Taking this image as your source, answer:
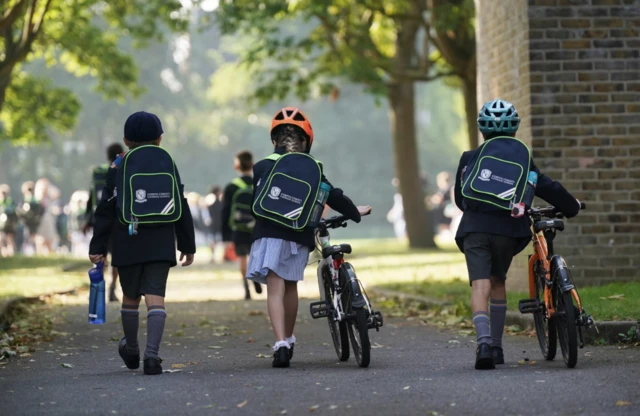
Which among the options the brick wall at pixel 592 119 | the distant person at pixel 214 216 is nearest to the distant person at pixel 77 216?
the distant person at pixel 214 216

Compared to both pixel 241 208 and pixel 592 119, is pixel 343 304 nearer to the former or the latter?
pixel 592 119

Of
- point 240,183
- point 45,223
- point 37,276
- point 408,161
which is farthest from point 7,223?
point 240,183

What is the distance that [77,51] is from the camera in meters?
29.0

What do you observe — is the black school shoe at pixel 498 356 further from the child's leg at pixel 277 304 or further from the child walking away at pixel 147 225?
the child walking away at pixel 147 225

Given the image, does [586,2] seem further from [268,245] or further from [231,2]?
[231,2]

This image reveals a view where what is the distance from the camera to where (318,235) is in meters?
9.24

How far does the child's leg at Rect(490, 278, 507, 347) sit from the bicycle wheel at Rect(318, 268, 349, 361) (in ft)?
3.12

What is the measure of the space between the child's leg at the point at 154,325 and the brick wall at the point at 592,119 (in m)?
6.14

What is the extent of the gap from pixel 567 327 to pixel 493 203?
2.82 ft

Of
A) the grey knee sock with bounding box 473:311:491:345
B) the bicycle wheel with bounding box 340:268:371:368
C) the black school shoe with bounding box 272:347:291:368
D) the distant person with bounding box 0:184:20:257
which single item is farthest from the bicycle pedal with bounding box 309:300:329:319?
the distant person with bounding box 0:184:20:257

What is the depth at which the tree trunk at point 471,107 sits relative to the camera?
80.3 ft

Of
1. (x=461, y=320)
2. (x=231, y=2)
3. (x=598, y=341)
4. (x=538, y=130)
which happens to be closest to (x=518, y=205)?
(x=598, y=341)

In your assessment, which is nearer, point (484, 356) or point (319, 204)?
point (484, 356)

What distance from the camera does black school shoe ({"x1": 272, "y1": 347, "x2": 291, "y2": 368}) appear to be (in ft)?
29.8
